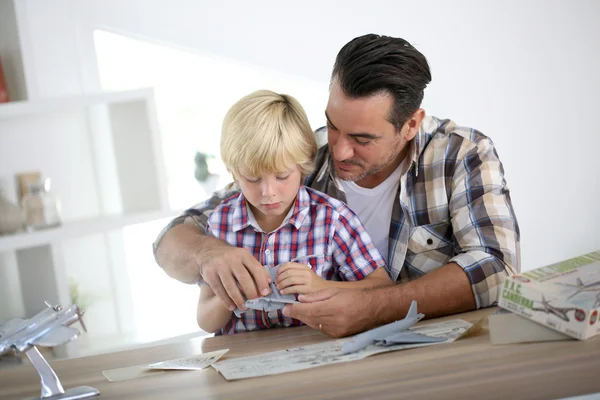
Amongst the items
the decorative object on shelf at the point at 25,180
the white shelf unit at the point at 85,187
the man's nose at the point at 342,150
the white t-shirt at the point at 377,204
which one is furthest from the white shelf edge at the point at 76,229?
the man's nose at the point at 342,150

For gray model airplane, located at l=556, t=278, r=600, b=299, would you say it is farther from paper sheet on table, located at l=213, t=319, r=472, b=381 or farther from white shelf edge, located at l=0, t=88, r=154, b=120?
white shelf edge, located at l=0, t=88, r=154, b=120

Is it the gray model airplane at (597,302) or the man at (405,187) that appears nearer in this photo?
the gray model airplane at (597,302)

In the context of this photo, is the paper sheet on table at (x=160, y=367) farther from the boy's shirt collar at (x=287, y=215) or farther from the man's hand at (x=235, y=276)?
the boy's shirt collar at (x=287, y=215)

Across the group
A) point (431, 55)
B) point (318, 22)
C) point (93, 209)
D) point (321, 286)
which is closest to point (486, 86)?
point (431, 55)

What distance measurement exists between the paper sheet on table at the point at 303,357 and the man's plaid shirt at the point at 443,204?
0.44 metres

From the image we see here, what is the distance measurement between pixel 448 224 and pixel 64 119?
2.02 m

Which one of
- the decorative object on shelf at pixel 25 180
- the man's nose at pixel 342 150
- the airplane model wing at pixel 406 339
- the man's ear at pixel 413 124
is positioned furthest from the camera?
the decorative object on shelf at pixel 25 180

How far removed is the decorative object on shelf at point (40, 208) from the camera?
3.10 metres

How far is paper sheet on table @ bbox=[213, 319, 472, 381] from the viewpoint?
1.27 meters

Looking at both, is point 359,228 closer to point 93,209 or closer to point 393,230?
point 393,230

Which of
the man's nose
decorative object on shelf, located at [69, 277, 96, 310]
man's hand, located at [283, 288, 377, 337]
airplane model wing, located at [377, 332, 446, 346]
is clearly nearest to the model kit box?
airplane model wing, located at [377, 332, 446, 346]

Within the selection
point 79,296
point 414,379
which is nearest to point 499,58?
point 79,296

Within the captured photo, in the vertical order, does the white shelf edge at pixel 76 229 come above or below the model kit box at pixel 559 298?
above

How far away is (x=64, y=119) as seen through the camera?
3350mm
